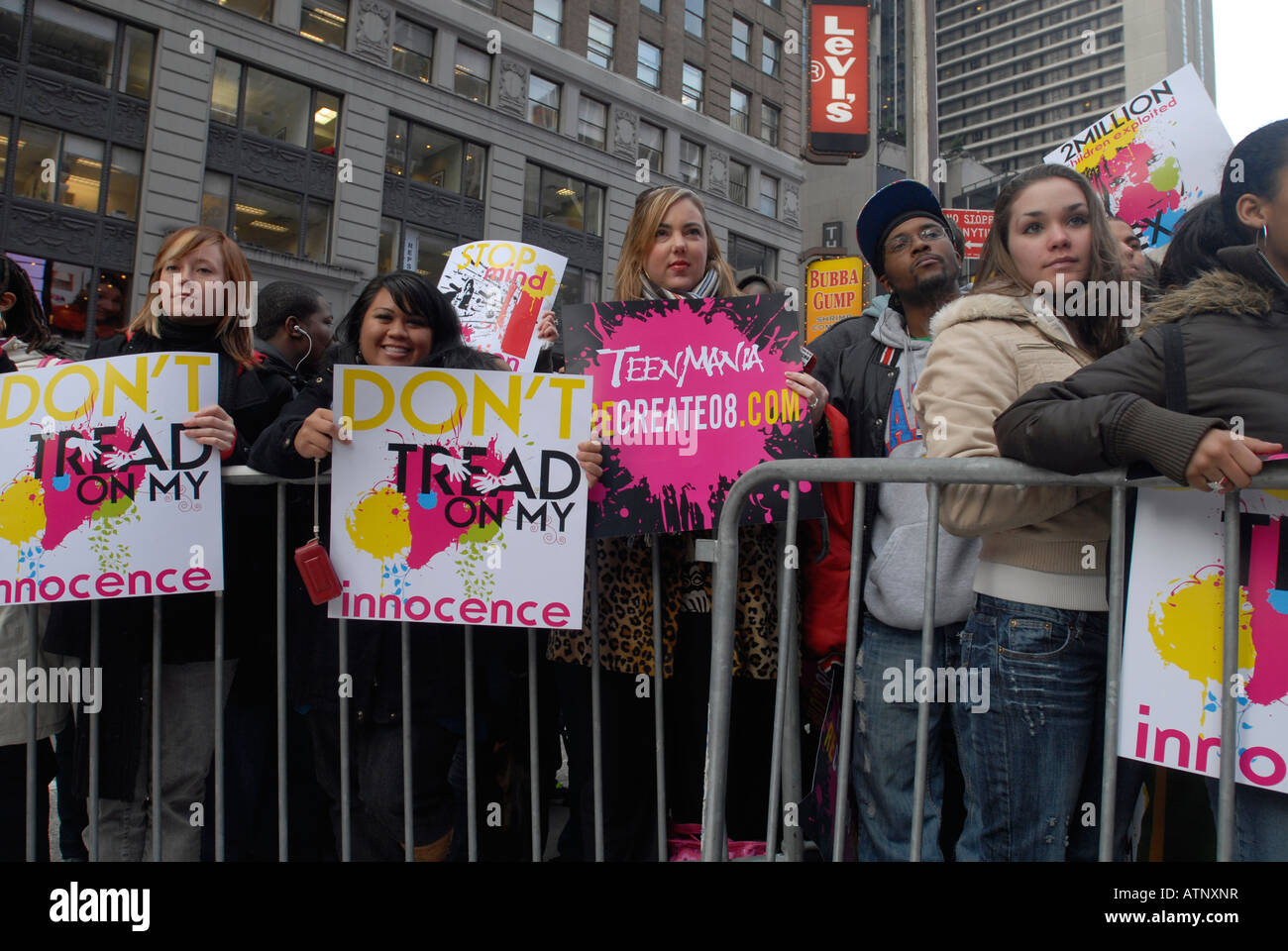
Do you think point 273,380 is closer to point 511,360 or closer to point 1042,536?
point 511,360

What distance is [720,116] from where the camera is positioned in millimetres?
27391

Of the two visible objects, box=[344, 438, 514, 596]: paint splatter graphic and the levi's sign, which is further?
the levi's sign

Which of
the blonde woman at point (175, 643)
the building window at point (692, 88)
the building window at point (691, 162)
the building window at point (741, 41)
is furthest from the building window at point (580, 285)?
the blonde woman at point (175, 643)

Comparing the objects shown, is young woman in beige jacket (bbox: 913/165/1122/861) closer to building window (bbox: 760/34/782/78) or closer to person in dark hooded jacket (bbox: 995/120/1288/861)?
person in dark hooded jacket (bbox: 995/120/1288/861)

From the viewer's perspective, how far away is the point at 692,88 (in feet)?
87.8

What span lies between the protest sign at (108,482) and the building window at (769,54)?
3084cm

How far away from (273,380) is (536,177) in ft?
69.7

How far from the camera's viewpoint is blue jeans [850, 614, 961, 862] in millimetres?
2252

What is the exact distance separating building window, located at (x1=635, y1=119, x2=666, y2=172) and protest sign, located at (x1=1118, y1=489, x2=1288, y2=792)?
25300 millimetres

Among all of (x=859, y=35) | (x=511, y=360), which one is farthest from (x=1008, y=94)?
(x=511, y=360)

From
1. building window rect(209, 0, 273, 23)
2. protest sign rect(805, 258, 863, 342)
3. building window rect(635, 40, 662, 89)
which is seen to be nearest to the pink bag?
protest sign rect(805, 258, 863, 342)

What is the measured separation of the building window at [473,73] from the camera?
69.9 ft

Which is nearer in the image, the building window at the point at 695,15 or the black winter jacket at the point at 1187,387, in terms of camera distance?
the black winter jacket at the point at 1187,387

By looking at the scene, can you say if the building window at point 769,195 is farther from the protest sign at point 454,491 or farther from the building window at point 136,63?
the protest sign at point 454,491
